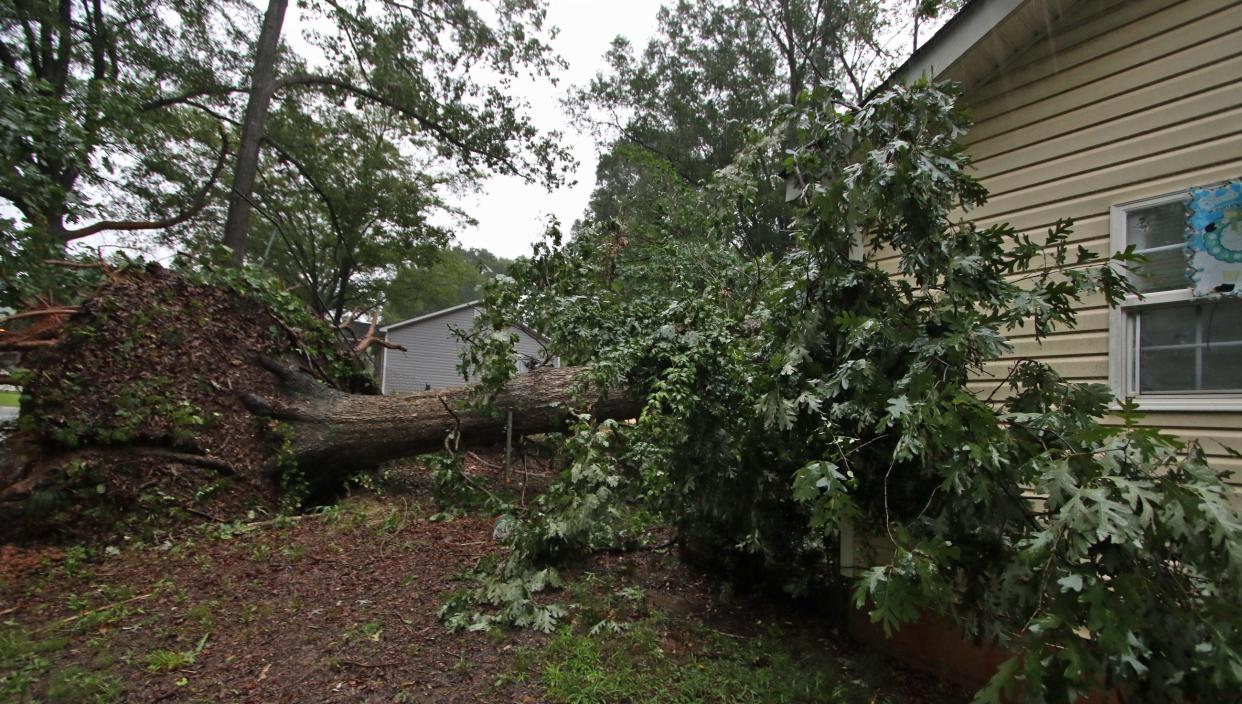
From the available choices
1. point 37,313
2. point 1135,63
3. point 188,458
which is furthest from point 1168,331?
point 37,313

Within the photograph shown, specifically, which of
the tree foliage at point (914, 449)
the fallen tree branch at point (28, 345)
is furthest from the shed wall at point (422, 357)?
the tree foliage at point (914, 449)

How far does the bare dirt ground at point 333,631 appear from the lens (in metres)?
2.81

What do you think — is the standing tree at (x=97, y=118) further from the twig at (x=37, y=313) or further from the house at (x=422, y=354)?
the house at (x=422, y=354)

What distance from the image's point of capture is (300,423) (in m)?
5.84

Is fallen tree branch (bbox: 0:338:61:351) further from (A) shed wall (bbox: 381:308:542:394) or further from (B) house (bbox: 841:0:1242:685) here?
(A) shed wall (bbox: 381:308:542:394)

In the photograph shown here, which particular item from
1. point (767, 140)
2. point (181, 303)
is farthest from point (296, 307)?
point (767, 140)

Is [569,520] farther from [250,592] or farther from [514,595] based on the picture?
[250,592]

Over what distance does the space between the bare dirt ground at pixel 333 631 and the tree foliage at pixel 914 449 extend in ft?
1.27

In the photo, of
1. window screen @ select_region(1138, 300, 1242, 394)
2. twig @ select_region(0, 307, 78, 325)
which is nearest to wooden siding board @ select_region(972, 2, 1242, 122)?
window screen @ select_region(1138, 300, 1242, 394)

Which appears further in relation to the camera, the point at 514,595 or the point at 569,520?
the point at 569,520

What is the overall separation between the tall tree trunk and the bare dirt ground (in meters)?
6.26

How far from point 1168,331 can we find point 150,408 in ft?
22.6

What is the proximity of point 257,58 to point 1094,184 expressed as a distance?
11.5m

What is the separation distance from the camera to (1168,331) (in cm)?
279
